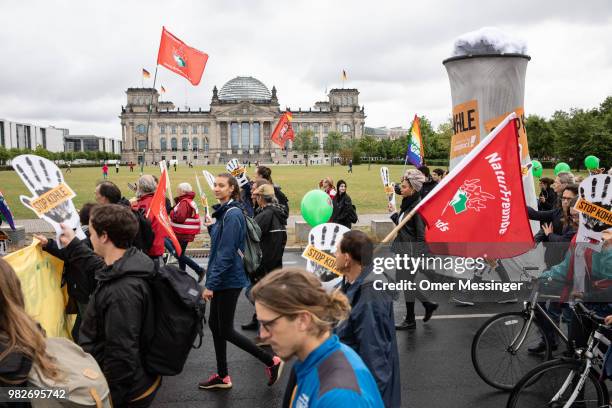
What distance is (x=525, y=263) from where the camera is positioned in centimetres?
Answer: 822

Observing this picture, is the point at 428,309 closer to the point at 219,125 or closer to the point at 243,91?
the point at 219,125

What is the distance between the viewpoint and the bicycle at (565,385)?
165 inches

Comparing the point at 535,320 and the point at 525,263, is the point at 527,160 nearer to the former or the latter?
the point at 525,263

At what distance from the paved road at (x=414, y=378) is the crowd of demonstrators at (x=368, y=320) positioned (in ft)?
6.74

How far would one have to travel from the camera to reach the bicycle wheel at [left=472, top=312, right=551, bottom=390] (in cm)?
546

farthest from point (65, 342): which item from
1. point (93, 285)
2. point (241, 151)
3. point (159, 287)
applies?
point (241, 151)

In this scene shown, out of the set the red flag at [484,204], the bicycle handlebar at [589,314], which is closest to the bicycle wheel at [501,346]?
the bicycle handlebar at [589,314]

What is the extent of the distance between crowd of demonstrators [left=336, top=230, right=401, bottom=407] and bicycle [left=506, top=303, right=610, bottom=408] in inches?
49.6

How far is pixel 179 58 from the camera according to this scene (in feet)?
49.4

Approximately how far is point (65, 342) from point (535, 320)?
4.37 metres

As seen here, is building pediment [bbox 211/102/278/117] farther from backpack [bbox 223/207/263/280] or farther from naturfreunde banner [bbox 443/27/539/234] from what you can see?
backpack [bbox 223/207/263/280]

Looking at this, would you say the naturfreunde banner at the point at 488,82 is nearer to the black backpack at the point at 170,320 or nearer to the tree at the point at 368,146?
the black backpack at the point at 170,320

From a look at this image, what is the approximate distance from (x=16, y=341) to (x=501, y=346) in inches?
174

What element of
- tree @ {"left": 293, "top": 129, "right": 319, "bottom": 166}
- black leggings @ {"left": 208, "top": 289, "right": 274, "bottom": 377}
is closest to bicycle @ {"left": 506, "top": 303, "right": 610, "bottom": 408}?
black leggings @ {"left": 208, "top": 289, "right": 274, "bottom": 377}
